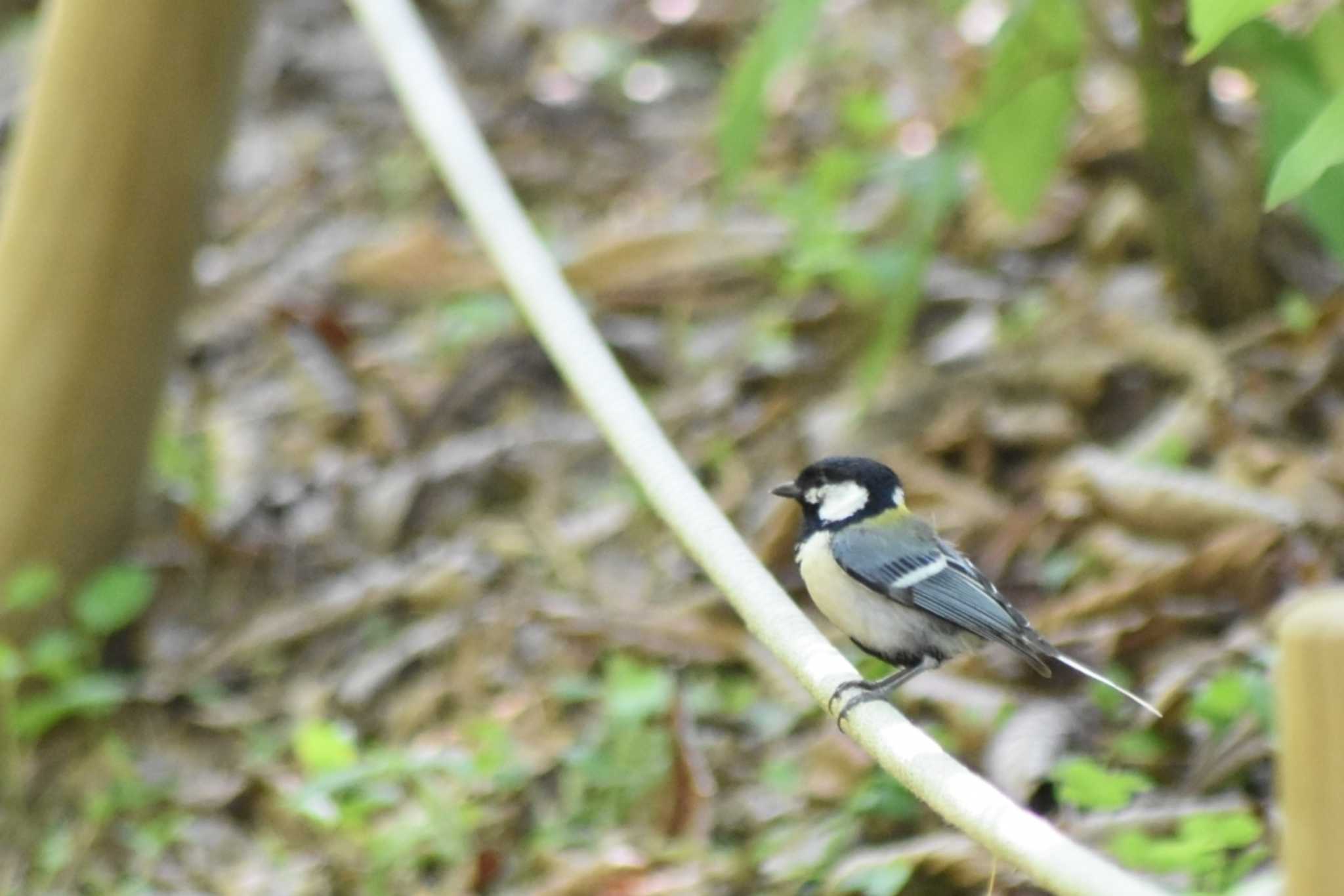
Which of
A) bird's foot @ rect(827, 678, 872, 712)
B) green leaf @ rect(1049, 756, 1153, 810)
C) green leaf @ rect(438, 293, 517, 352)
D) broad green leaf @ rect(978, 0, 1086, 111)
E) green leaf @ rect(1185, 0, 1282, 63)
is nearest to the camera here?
green leaf @ rect(1185, 0, 1282, 63)

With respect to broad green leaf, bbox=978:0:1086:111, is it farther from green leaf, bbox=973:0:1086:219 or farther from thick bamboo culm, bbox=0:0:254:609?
thick bamboo culm, bbox=0:0:254:609

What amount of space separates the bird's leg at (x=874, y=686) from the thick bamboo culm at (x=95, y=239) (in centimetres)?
207

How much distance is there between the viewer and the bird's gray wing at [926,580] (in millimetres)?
2072

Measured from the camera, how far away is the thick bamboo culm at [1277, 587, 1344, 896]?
0.85 m

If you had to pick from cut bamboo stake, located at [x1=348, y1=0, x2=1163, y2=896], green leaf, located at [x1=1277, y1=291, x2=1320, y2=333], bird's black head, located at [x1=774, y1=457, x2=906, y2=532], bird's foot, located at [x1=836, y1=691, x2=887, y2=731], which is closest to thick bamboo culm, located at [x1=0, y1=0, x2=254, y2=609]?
cut bamboo stake, located at [x1=348, y1=0, x2=1163, y2=896]

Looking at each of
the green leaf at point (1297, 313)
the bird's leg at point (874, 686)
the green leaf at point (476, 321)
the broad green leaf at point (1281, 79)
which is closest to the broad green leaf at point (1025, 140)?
the broad green leaf at point (1281, 79)

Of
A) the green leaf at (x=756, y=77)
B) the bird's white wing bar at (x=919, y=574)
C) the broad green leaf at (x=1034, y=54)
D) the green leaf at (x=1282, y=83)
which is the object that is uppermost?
the green leaf at (x=756, y=77)

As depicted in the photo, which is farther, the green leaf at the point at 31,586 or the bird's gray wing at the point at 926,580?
the green leaf at the point at 31,586

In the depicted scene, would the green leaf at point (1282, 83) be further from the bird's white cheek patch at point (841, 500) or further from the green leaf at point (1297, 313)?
the bird's white cheek patch at point (841, 500)

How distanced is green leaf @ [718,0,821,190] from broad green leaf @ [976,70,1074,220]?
1.38 ft

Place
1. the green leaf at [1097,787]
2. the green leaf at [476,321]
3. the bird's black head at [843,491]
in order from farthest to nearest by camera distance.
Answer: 1. the green leaf at [476,321]
2. the green leaf at [1097,787]
3. the bird's black head at [843,491]

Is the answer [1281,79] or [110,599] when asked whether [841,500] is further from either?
[110,599]

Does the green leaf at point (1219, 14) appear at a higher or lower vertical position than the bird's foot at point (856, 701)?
higher

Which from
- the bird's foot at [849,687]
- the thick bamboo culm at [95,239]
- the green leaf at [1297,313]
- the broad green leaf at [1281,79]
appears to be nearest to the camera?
the bird's foot at [849,687]
